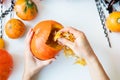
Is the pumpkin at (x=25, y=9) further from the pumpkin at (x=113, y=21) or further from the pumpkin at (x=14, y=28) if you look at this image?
the pumpkin at (x=113, y=21)

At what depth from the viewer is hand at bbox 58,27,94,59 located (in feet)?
2.52

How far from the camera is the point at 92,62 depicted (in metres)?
0.78

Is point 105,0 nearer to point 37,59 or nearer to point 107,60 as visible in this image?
point 107,60

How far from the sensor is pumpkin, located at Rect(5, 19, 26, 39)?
32.8 inches

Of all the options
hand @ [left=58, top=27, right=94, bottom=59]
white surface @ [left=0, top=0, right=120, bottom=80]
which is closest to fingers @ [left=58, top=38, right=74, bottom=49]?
hand @ [left=58, top=27, right=94, bottom=59]

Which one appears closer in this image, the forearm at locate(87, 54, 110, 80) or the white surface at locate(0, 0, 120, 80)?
the forearm at locate(87, 54, 110, 80)

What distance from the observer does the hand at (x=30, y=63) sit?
841 millimetres

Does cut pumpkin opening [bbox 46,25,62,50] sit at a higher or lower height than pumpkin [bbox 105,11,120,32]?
lower

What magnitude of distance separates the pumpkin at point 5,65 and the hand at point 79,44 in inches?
7.0

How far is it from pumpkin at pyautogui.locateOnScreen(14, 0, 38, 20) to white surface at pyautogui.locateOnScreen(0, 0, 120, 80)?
0.05 meters

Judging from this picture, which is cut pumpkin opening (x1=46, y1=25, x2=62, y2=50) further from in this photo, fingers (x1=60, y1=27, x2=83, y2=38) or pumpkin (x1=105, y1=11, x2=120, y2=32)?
pumpkin (x1=105, y1=11, x2=120, y2=32)

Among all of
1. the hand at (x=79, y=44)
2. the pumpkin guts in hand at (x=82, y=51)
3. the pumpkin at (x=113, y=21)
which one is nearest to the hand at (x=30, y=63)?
the pumpkin guts in hand at (x=82, y=51)

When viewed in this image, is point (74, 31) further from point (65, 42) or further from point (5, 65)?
point (5, 65)

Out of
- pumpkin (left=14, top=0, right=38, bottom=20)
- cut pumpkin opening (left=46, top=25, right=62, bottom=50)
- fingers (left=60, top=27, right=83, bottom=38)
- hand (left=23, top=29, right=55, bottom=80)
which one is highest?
pumpkin (left=14, top=0, right=38, bottom=20)
